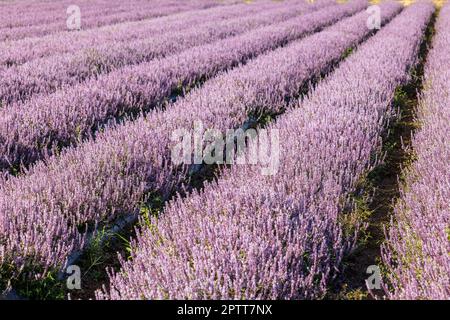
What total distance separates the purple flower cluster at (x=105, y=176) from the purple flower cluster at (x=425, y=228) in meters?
1.54

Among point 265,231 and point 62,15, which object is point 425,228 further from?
point 62,15

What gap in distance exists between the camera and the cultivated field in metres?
2.05

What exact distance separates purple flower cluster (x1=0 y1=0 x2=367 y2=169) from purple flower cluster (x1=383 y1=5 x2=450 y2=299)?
2435mm

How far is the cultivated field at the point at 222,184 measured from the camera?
2049 mm

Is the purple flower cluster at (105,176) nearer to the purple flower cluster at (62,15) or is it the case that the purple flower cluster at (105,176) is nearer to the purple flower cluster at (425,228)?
the purple flower cluster at (425,228)

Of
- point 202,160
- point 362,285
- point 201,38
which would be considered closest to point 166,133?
point 202,160

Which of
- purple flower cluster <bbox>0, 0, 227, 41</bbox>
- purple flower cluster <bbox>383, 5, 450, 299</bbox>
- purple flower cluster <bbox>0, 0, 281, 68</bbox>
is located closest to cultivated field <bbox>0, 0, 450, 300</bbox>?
purple flower cluster <bbox>383, 5, 450, 299</bbox>

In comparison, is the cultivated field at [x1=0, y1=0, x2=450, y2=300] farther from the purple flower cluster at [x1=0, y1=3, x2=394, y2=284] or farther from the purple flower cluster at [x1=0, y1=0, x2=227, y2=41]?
the purple flower cluster at [x1=0, y1=0, x2=227, y2=41]

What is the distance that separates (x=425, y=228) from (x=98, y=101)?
11.3 ft

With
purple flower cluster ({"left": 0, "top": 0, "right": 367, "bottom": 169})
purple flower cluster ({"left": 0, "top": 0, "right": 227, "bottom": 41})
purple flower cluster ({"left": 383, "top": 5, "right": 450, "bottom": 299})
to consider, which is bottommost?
purple flower cluster ({"left": 383, "top": 5, "right": 450, "bottom": 299})

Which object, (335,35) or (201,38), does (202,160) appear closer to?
(201,38)

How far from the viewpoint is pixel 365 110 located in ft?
14.4

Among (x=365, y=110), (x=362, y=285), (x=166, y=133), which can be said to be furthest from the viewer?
(x=365, y=110)
